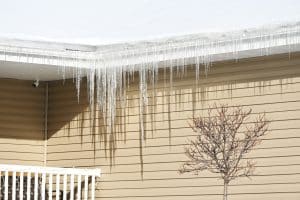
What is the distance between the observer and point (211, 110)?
40.6 feet

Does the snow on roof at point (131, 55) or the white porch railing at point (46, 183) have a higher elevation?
the snow on roof at point (131, 55)

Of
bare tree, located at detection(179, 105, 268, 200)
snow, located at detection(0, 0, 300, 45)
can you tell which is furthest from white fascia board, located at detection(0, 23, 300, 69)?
bare tree, located at detection(179, 105, 268, 200)

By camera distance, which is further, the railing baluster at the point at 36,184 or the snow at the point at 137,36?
→ the railing baluster at the point at 36,184

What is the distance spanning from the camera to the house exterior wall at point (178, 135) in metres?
11.7

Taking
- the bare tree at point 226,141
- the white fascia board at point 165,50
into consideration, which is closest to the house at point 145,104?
the white fascia board at point 165,50

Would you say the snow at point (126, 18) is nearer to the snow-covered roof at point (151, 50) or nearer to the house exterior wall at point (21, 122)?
the snow-covered roof at point (151, 50)

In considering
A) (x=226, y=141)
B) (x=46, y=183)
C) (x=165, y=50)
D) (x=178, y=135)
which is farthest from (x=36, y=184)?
(x=226, y=141)

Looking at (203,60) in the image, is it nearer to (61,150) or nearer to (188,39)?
(188,39)

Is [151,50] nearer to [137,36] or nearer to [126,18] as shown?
[137,36]

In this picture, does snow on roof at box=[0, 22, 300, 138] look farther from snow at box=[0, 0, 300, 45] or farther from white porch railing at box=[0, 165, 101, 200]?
white porch railing at box=[0, 165, 101, 200]

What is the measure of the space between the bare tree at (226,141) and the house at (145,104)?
0.13m

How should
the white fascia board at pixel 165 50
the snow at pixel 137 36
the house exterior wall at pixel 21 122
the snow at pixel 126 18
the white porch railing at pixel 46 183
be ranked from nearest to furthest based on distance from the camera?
1. the white fascia board at pixel 165 50
2. the snow at pixel 137 36
3. the snow at pixel 126 18
4. the white porch railing at pixel 46 183
5. the house exterior wall at pixel 21 122

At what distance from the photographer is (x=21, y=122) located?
46.5ft

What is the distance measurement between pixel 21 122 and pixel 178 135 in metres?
2.96
